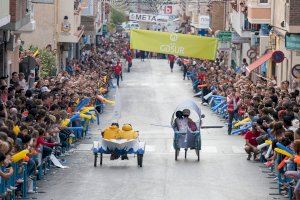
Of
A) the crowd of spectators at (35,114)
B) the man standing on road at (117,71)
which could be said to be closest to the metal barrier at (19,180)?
the crowd of spectators at (35,114)

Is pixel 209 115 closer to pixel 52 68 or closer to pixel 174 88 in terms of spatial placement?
pixel 52 68

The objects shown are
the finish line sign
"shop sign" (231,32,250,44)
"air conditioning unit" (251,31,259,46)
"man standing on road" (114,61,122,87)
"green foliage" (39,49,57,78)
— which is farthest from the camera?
the finish line sign

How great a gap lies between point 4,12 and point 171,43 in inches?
938

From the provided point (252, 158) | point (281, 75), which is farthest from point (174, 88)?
point (252, 158)

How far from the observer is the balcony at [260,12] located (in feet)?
199

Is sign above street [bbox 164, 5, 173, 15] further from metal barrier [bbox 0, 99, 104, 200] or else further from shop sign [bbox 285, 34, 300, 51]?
metal barrier [bbox 0, 99, 104, 200]

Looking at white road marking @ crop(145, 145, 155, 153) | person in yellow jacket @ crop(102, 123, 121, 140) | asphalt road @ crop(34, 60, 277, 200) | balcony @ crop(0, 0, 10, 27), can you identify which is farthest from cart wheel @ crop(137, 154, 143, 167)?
balcony @ crop(0, 0, 10, 27)

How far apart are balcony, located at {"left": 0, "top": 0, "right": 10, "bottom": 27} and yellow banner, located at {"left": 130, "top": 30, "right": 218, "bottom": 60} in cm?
2210

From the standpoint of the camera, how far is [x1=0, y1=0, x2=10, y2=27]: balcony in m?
35.4

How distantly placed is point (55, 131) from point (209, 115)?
20.9m

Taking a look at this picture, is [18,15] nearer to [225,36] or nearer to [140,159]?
[140,159]

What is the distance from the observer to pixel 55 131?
31641 millimetres

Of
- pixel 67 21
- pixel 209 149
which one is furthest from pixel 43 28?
pixel 209 149

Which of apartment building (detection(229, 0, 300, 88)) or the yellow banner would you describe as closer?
apartment building (detection(229, 0, 300, 88))
